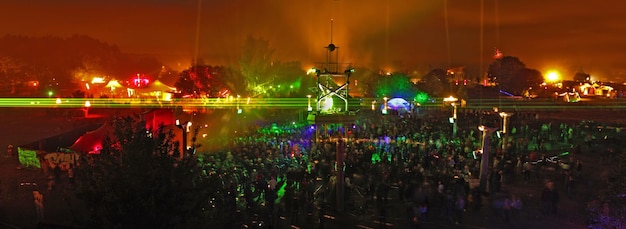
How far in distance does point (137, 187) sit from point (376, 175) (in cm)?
922

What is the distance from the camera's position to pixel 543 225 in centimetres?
1066

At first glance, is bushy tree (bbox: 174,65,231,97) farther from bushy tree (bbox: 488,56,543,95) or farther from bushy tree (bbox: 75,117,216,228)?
bushy tree (bbox: 488,56,543,95)

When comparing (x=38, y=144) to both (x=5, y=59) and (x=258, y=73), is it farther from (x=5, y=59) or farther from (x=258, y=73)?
(x=5, y=59)

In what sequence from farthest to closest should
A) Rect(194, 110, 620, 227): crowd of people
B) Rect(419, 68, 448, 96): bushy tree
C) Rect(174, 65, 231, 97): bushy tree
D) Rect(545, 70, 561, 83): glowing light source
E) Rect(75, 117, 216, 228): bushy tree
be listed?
Rect(545, 70, 561, 83): glowing light source < Rect(419, 68, 448, 96): bushy tree < Rect(174, 65, 231, 97): bushy tree < Rect(194, 110, 620, 227): crowd of people < Rect(75, 117, 216, 228): bushy tree

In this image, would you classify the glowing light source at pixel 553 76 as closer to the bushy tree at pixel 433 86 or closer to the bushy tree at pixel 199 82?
the bushy tree at pixel 433 86

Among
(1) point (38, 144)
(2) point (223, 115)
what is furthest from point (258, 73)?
(1) point (38, 144)

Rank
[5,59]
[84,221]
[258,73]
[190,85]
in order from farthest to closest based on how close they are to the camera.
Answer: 1. [5,59]
2. [258,73]
3. [190,85]
4. [84,221]

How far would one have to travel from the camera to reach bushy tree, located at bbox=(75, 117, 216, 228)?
5.20 meters

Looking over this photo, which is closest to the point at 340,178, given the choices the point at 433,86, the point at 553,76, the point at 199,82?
the point at 199,82

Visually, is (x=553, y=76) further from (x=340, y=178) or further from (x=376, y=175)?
(x=340, y=178)

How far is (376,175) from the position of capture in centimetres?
1350

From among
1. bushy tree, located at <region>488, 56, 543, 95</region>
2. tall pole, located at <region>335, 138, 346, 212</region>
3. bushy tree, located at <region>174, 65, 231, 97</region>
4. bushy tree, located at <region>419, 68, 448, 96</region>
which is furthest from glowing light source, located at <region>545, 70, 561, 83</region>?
tall pole, located at <region>335, 138, 346, 212</region>

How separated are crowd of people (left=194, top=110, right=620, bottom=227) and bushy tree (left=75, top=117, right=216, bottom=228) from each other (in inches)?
94.7

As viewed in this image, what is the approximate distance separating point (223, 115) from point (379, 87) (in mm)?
37306
